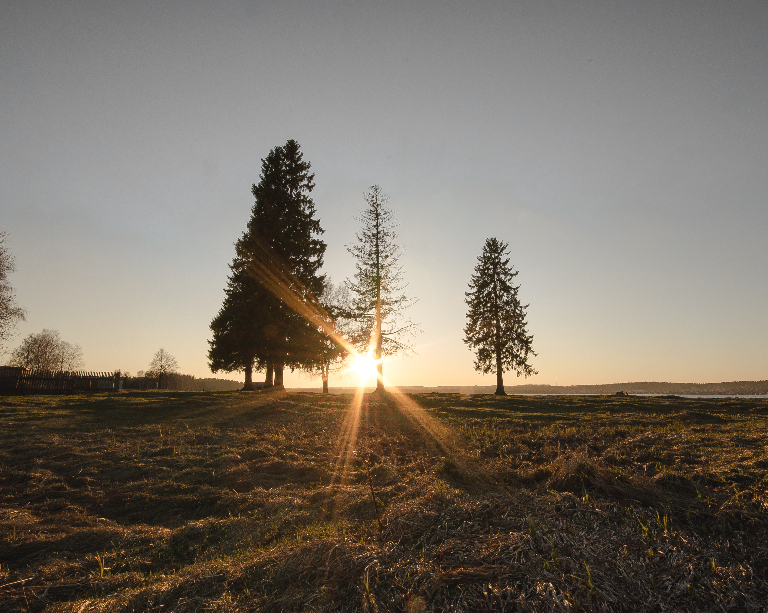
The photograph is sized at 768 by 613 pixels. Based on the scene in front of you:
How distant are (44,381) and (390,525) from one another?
32.2 metres

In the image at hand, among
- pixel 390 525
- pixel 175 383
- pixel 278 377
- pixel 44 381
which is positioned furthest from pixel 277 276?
pixel 175 383

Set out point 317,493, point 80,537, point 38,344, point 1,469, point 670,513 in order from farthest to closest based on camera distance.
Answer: point 38,344 → point 1,469 → point 317,493 → point 80,537 → point 670,513

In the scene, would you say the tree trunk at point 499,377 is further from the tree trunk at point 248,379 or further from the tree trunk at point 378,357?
the tree trunk at point 248,379

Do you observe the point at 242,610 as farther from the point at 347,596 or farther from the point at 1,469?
the point at 1,469

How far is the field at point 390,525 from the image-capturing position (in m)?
3.06

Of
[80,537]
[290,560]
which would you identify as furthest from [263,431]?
[290,560]

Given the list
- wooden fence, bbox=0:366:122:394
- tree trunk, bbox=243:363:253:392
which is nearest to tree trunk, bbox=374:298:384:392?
tree trunk, bbox=243:363:253:392

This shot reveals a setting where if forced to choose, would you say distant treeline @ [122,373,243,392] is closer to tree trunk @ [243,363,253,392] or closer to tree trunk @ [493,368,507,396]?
tree trunk @ [243,363,253,392]

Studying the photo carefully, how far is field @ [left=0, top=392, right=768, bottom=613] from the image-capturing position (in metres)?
3.06

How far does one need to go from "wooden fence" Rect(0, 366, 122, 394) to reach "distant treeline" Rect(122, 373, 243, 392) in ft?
29.3

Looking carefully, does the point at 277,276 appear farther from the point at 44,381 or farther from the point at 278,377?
the point at 44,381

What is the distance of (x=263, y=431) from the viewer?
12.7 metres

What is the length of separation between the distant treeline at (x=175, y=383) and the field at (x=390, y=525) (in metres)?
30.3

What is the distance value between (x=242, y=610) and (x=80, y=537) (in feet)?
11.1
